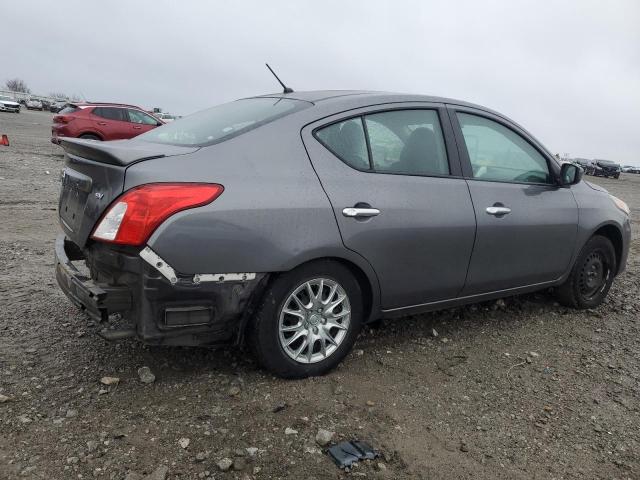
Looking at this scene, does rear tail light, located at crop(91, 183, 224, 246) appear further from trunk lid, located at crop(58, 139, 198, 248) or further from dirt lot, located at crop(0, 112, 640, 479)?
dirt lot, located at crop(0, 112, 640, 479)

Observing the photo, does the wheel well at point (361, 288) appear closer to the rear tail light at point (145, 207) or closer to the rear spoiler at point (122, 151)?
the rear tail light at point (145, 207)

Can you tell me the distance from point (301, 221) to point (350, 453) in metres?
1.14

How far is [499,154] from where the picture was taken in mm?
3914

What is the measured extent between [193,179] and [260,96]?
144 cm

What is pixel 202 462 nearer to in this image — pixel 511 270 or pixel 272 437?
pixel 272 437

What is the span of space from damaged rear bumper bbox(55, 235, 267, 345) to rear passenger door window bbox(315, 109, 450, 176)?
937 millimetres

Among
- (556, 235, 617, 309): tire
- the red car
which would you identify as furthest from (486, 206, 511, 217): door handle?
the red car

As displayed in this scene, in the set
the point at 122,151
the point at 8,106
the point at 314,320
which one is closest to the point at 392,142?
the point at 314,320

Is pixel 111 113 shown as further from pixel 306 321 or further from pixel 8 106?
pixel 8 106

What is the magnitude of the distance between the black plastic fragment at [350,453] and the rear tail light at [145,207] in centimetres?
129

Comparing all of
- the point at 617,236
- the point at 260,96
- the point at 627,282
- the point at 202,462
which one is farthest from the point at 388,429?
the point at 627,282

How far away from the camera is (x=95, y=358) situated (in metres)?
3.15

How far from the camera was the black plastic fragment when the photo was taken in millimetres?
2361

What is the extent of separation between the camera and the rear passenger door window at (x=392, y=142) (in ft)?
10.2
